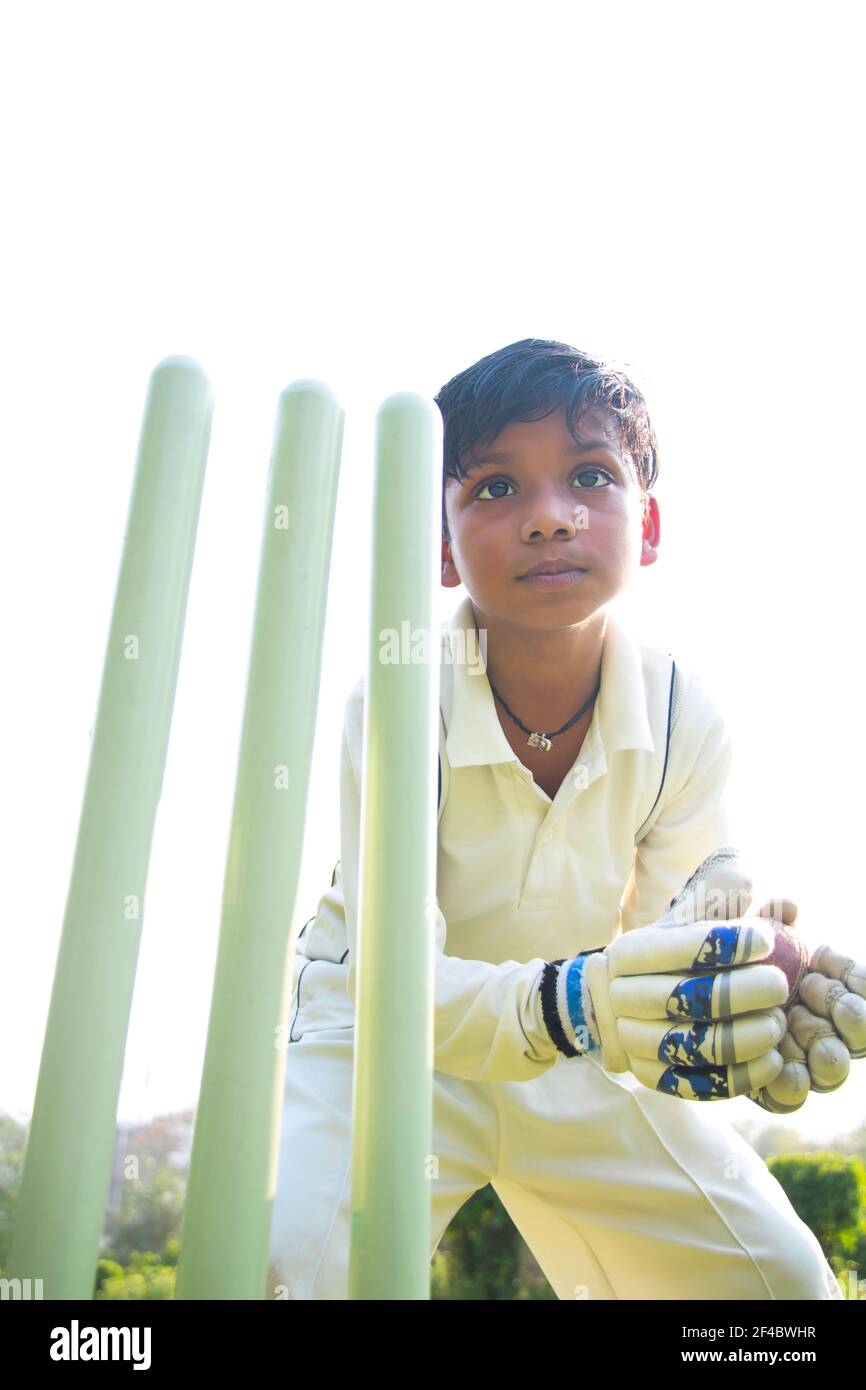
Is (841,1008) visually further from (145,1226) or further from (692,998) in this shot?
(145,1226)

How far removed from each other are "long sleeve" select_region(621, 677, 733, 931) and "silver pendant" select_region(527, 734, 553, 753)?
0.71ft

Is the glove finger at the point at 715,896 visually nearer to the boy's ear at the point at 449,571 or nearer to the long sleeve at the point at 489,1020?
the long sleeve at the point at 489,1020

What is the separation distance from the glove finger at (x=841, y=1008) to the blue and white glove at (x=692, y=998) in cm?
17

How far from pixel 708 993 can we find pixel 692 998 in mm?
19

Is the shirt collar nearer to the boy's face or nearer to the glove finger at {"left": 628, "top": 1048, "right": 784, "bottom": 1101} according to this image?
the boy's face

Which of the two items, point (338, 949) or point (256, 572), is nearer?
point (256, 572)

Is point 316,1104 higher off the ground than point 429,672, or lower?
lower

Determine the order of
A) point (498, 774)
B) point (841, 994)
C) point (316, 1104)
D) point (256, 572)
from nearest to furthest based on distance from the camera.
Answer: point (256, 572) < point (841, 994) < point (316, 1104) < point (498, 774)

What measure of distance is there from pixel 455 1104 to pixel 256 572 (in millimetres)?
1161

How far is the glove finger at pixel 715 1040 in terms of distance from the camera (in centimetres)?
117

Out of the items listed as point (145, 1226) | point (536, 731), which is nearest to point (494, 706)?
point (536, 731)

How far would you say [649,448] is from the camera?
2.25m
